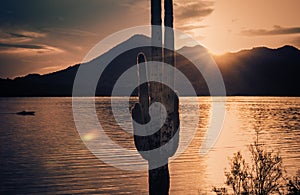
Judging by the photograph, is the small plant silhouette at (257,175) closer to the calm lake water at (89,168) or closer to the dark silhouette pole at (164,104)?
the dark silhouette pole at (164,104)

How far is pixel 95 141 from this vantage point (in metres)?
60.0

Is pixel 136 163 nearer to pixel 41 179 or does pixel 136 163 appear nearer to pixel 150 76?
pixel 41 179

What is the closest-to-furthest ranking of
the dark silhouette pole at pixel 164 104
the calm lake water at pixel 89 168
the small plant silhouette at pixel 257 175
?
1. the dark silhouette pole at pixel 164 104
2. the small plant silhouette at pixel 257 175
3. the calm lake water at pixel 89 168

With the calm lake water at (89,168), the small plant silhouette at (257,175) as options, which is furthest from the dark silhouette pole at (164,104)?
the calm lake water at (89,168)

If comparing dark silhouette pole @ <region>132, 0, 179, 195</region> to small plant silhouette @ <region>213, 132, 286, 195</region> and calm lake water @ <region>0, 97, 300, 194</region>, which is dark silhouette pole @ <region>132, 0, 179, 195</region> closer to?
small plant silhouette @ <region>213, 132, 286, 195</region>

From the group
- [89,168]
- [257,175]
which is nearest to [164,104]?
[257,175]

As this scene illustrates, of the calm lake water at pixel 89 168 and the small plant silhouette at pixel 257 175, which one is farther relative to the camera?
the calm lake water at pixel 89 168

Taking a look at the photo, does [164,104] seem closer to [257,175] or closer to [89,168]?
[257,175]

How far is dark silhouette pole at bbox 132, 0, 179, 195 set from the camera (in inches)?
441

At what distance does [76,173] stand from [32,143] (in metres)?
26.1

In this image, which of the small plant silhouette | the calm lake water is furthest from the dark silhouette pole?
the calm lake water

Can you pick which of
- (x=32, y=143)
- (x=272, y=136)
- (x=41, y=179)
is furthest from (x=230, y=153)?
(x=32, y=143)

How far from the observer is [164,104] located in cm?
1124

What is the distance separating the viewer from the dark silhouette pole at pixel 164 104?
1120 cm
